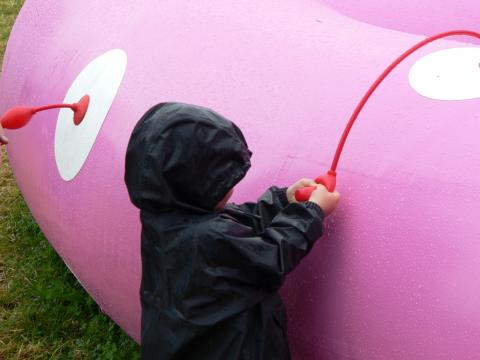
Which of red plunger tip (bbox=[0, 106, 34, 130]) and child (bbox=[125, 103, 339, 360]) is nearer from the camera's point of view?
child (bbox=[125, 103, 339, 360])

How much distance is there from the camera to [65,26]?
205cm

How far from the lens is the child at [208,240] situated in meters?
1.19

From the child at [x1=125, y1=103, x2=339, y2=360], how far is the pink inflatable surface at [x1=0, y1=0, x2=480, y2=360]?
0.08 m

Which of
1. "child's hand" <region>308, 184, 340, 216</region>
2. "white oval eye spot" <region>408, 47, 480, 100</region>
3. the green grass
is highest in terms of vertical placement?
"white oval eye spot" <region>408, 47, 480, 100</region>

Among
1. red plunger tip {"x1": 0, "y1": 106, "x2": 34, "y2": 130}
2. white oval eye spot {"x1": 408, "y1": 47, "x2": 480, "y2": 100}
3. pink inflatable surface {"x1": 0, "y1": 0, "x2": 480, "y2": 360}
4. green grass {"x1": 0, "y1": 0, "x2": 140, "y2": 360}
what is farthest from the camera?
green grass {"x1": 0, "y1": 0, "x2": 140, "y2": 360}

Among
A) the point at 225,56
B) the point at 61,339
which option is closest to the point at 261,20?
the point at 225,56

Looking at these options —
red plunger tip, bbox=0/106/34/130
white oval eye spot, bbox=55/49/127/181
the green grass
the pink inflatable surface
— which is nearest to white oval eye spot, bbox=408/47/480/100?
the pink inflatable surface

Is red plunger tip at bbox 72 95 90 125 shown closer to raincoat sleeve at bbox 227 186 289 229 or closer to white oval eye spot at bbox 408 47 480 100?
raincoat sleeve at bbox 227 186 289 229

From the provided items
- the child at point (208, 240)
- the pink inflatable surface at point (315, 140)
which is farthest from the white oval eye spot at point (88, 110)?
the child at point (208, 240)

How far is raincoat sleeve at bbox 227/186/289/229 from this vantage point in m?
1.30

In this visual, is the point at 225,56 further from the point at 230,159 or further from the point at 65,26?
the point at 65,26

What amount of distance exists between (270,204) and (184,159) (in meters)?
0.19

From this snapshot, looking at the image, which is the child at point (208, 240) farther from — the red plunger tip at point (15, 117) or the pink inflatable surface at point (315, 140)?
the red plunger tip at point (15, 117)

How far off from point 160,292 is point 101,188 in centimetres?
46
